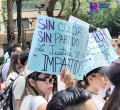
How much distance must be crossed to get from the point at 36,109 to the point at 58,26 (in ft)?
2.51

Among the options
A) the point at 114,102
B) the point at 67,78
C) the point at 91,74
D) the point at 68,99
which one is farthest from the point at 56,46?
the point at 68,99

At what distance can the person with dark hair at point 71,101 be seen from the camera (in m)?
2.16

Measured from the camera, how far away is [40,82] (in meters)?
3.48

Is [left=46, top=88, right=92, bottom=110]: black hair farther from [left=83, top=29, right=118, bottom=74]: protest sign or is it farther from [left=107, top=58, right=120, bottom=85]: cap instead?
[left=83, top=29, right=118, bottom=74]: protest sign

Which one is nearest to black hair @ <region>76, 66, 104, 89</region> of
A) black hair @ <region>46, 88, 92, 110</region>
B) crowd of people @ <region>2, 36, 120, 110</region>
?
crowd of people @ <region>2, 36, 120, 110</region>

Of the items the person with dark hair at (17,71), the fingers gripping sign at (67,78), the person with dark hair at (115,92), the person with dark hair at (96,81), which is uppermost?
the person with dark hair at (115,92)

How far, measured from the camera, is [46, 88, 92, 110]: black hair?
2.16 meters

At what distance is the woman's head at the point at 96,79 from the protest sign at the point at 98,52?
46 millimetres

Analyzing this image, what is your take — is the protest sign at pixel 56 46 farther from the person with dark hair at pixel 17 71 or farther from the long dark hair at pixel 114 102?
the long dark hair at pixel 114 102

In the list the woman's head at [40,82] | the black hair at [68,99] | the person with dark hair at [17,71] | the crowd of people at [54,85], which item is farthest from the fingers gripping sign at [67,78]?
the black hair at [68,99]

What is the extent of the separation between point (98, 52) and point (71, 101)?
178 centimetres

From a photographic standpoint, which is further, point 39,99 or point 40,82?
point 40,82

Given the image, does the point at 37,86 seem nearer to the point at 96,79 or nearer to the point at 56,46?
the point at 56,46

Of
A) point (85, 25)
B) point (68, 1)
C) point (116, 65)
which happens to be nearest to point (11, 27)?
point (85, 25)
